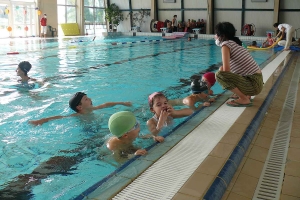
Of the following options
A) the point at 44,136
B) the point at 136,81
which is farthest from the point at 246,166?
the point at 136,81

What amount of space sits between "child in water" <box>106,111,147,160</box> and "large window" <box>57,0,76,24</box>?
71.3ft

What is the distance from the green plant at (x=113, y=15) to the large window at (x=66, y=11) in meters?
2.50

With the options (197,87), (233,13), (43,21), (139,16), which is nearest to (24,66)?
(197,87)

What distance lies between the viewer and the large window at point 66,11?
23.2 meters

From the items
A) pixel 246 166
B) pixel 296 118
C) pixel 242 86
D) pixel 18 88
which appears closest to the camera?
pixel 246 166

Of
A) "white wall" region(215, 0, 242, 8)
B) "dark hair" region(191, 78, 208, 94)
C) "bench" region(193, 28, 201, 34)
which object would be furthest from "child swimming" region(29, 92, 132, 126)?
"white wall" region(215, 0, 242, 8)

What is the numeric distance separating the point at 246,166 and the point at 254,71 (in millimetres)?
1944

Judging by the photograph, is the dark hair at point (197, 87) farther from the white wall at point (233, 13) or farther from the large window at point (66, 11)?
the large window at point (66, 11)

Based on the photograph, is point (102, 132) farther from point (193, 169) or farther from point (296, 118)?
point (296, 118)

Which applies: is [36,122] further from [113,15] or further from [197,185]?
[113,15]

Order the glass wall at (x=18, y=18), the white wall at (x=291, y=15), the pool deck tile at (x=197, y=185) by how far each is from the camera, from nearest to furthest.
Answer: the pool deck tile at (x=197, y=185) → the white wall at (x=291, y=15) → the glass wall at (x=18, y=18)

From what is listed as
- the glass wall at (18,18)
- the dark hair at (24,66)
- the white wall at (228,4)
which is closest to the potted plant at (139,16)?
the white wall at (228,4)

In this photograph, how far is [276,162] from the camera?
2645 mm

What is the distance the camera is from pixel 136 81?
275 inches
